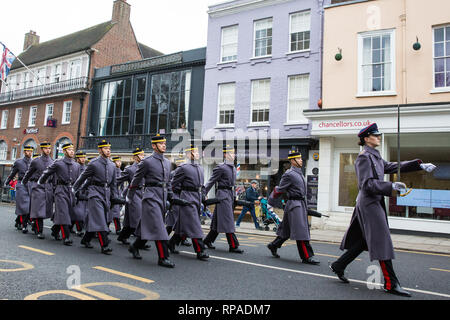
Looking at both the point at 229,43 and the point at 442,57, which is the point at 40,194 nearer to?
the point at 229,43

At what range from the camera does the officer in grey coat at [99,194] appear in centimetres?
758

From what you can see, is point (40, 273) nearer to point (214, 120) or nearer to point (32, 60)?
point (214, 120)

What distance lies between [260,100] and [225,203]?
11.6 m

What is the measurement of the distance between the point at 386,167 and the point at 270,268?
249 cm

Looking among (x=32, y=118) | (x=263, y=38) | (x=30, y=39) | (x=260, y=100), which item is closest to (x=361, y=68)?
(x=260, y=100)

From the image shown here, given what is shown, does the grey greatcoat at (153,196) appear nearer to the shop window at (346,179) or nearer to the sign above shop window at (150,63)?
the shop window at (346,179)

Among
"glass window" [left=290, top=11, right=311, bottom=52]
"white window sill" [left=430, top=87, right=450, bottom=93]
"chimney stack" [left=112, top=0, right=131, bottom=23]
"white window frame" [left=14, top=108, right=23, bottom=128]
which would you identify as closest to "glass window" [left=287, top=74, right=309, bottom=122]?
"glass window" [left=290, top=11, right=311, bottom=52]

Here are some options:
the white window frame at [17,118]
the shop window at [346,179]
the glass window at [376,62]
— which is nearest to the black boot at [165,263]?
the shop window at [346,179]

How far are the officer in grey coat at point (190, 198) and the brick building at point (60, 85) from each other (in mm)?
20990

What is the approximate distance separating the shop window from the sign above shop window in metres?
11.5

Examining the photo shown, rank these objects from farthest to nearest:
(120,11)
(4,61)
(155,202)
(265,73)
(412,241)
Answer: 1. (120,11)
2. (4,61)
3. (265,73)
4. (412,241)
5. (155,202)

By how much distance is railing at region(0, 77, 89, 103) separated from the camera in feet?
91.0

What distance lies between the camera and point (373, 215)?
5148 millimetres

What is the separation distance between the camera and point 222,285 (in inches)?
203
